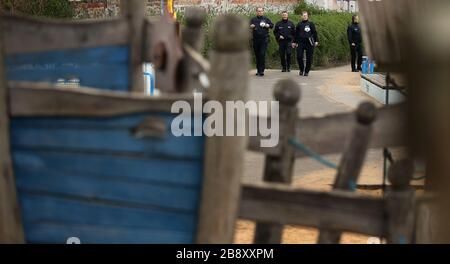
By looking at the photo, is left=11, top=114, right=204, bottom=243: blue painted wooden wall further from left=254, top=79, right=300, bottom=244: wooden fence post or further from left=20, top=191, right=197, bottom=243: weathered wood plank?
left=254, top=79, right=300, bottom=244: wooden fence post

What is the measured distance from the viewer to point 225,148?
9.03 feet

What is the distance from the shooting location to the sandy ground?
5.84 m

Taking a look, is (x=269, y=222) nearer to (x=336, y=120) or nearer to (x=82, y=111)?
(x=336, y=120)

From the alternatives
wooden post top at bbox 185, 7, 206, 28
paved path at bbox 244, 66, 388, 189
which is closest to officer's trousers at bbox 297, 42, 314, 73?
paved path at bbox 244, 66, 388, 189

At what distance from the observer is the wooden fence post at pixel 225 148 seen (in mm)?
2625

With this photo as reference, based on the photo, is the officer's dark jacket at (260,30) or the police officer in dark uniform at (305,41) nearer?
the officer's dark jacket at (260,30)

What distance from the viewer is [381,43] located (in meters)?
3.23

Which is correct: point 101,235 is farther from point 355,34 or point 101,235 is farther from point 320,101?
point 355,34

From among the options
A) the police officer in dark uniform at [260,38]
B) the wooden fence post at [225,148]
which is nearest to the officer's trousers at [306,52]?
the police officer in dark uniform at [260,38]

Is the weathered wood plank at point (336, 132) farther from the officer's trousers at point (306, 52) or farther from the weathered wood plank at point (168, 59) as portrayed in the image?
the officer's trousers at point (306, 52)

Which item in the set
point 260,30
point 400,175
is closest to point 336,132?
point 400,175
